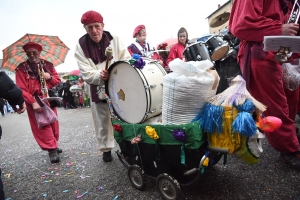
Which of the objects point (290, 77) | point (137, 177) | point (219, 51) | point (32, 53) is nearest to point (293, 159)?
point (290, 77)

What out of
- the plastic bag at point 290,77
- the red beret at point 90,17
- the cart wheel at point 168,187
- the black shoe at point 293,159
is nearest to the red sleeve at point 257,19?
the plastic bag at point 290,77

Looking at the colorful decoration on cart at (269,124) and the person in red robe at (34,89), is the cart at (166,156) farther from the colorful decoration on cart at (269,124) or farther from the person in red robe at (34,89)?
the person in red robe at (34,89)

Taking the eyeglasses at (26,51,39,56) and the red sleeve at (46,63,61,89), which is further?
the red sleeve at (46,63,61,89)

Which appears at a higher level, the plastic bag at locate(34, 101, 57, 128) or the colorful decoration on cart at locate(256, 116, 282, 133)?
the colorful decoration on cart at locate(256, 116, 282, 133)

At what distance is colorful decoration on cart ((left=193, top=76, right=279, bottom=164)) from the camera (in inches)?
51.0

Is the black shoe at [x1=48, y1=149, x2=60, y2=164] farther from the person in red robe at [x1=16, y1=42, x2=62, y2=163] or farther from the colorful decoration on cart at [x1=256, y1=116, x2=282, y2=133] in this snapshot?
the colorful decoration on cart at [x1=256, y1=116, x2=282, y2=133]

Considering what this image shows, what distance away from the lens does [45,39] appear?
3.54 meters

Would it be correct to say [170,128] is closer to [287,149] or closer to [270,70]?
[270,70]

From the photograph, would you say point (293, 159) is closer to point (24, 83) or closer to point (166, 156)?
point (166, 156)

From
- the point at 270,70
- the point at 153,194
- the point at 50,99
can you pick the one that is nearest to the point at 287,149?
the point at 270,70

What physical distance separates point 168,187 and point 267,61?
1.42 meters

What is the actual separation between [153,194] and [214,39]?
2.50 m

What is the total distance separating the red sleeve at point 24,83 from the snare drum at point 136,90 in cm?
154

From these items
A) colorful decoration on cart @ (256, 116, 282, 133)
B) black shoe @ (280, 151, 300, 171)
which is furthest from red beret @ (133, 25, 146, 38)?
colorful decoration on cart @ (256, 116, 282, 133)
